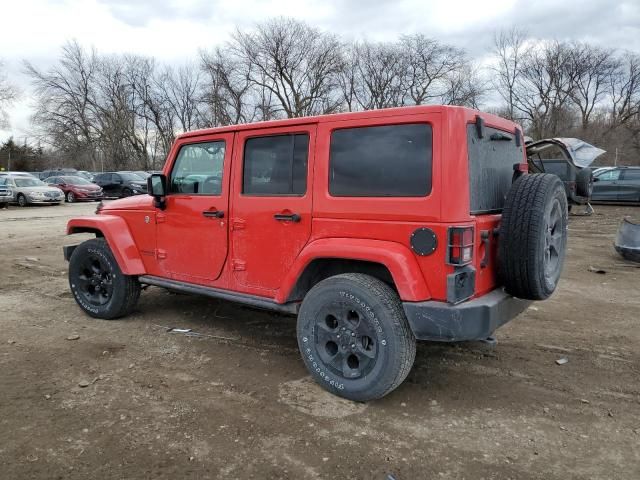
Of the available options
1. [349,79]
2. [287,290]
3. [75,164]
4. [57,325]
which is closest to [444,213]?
[287,290]

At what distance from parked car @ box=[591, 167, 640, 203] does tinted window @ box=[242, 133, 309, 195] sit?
61.1ft

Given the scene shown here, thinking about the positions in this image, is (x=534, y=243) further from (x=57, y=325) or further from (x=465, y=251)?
(x=57, y=325)

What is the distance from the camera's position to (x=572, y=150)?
446cm

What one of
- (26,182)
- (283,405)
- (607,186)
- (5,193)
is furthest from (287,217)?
(26,182)

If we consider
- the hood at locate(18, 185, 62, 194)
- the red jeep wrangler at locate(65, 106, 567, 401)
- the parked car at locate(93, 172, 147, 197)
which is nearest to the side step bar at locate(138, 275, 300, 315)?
the red jeep wrangler at locate(65, 106, 567, 401)

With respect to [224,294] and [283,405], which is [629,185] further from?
[283,405]

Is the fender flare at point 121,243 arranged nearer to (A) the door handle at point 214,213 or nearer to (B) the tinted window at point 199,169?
(B) the tinted window at point 199,169

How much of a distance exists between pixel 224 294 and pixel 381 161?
178cm

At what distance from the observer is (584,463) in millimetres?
2717

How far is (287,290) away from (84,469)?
1.67m

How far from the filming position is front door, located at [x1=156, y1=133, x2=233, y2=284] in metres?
4.20

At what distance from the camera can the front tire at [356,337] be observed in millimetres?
3189

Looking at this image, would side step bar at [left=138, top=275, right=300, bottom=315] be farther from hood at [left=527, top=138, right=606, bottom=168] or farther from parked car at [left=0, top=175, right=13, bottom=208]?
parked car at [left=0, top=175, right=13, bottom=208]

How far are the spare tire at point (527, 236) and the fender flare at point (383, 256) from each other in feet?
2.05
